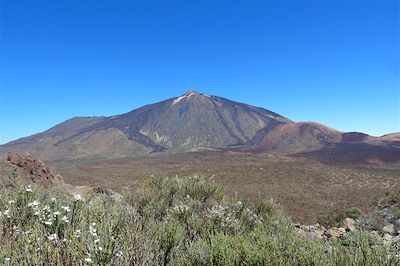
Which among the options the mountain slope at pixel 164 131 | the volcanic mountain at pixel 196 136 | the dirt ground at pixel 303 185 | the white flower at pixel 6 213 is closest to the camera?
the white flower at pixel 6 213

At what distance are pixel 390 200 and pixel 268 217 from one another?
1240 centimetres

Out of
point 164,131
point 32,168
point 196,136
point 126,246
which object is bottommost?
point 126,246

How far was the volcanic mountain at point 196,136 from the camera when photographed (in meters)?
104

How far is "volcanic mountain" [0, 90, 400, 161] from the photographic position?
104 m

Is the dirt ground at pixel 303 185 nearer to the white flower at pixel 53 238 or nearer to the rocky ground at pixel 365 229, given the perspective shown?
the rocky ground at pixel 365 229

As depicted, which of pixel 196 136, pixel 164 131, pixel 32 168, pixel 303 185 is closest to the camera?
pixel 32 168

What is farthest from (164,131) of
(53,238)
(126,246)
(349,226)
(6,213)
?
(53,238)

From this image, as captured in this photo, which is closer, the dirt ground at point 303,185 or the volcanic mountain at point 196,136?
the dirt ground at point 303,185

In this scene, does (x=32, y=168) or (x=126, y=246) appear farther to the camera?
(x=32, y=168)

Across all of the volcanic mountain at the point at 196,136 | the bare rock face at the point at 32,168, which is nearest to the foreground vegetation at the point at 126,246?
the bare rock face at the point at 32,168

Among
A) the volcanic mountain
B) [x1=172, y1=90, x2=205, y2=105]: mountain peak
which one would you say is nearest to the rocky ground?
the volcanic mountain

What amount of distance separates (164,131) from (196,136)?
13119 mm

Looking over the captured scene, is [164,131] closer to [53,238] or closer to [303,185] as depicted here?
[303,185]

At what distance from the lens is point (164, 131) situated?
144250mm
